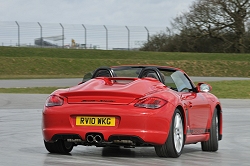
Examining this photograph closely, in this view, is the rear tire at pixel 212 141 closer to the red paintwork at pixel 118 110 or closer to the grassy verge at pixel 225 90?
the red paintwork at pixel 118 110

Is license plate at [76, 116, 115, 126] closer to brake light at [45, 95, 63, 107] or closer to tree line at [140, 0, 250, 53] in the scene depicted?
brake light at [45, 95, 63, 107]

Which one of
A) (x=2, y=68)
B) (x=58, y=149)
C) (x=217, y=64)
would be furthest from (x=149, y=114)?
(x=217, y=64)

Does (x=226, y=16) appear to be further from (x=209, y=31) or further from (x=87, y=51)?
(x=87, y=51)

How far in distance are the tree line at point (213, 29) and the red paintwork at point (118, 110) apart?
53.4 metres

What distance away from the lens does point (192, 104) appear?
31.6ft

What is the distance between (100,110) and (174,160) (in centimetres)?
115

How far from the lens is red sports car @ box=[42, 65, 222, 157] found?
27.6 ft

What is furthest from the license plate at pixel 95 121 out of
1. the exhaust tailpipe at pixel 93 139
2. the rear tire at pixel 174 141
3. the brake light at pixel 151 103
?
the rear tire at pixel 174 141

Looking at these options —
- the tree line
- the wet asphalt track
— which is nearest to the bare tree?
the tree line

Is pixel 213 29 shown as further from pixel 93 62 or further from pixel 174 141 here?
pixel 174 141

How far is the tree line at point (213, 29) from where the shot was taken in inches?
2422

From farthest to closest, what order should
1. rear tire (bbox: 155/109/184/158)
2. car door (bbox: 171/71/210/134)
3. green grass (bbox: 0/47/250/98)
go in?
1. green grass (bbox: 0/47/250/98)
2. car door (bbox: 171/71/210/134)
3. rear tire (bbox: 155/109/184/158)

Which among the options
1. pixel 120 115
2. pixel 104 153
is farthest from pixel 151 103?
pixel 104 153

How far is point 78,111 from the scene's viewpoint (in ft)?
27.9
